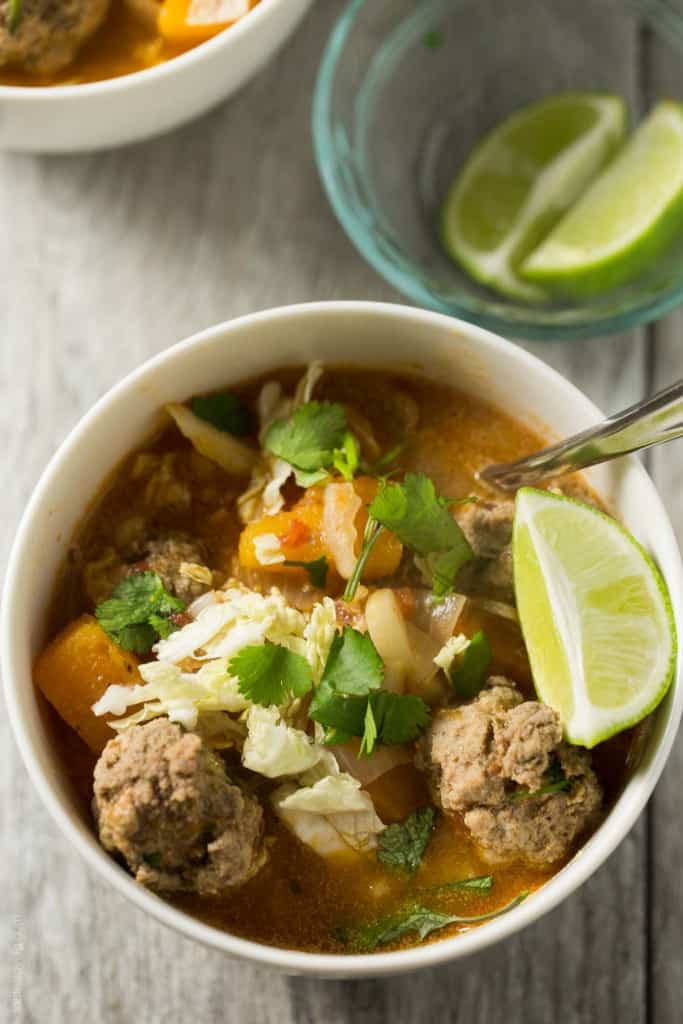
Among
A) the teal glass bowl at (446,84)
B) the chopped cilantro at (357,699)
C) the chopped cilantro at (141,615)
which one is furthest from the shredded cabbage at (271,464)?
the teal glass bowl at (446,84)

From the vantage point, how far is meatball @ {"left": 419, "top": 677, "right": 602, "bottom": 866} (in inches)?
99.3

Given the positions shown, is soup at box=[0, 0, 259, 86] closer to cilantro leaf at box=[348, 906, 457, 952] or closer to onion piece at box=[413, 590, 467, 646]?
onion piece at box=[413, 590, 467, 646]

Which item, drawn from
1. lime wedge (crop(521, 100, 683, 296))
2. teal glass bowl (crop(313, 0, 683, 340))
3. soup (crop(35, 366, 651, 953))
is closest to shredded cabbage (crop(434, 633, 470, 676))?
soup (crop(35, 366, 651, 953))

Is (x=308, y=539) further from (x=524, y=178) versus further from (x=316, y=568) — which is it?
(x=524, y=178)

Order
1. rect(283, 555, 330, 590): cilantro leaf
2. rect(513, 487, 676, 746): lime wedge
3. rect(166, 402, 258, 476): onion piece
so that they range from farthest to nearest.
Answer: rect(166, 402, 258, 476): onion piece, rect(283, 555, 330, 590): cilantro leaf, rect(513, 487, 676, 746): lime wedge

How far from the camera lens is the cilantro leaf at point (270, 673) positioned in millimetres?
2592

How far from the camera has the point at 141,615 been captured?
107 inches

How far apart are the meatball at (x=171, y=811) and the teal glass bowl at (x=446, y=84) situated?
1437 mm

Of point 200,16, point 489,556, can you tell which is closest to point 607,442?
point 489,556

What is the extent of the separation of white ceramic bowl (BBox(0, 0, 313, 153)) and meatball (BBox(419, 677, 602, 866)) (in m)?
1.63

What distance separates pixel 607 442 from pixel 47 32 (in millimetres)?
1673

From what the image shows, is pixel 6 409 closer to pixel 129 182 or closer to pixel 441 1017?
pixel 129 182

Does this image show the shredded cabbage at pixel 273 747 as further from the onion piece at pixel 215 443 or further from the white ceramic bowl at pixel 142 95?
the white ceramic bowl at pixel 142 95

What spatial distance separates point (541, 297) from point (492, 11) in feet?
2.95
